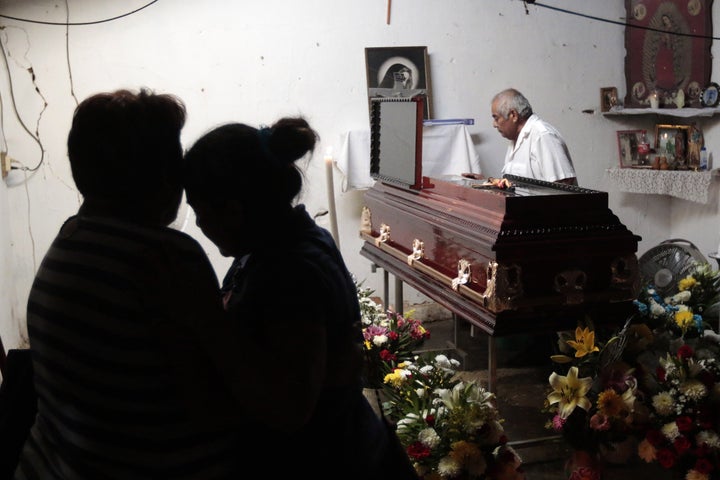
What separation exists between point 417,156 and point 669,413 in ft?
4.72

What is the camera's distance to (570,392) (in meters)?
2.38

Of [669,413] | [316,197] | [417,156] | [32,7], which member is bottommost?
[669,413]

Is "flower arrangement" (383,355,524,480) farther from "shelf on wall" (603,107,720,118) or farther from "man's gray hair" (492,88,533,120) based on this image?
"shelf on wall" (603,107,720,118)

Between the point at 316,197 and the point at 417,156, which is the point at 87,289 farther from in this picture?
the point at 316,197

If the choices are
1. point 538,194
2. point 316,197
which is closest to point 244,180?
point 538,194

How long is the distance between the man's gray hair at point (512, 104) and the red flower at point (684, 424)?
2.42m

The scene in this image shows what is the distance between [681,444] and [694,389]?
0.61 feet

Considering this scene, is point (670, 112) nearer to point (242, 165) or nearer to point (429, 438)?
point (429, 438)

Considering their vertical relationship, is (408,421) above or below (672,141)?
below

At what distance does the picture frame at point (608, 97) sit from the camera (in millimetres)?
5320

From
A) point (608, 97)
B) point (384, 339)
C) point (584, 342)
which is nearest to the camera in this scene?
point (584, 342)

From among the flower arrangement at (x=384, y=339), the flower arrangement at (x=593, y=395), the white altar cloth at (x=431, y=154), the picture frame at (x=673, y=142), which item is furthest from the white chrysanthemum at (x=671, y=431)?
the picture frame at (x=673, y=142)

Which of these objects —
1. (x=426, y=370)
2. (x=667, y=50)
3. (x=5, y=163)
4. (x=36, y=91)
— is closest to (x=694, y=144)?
(x=667, y=50)

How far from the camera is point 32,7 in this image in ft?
14.2
